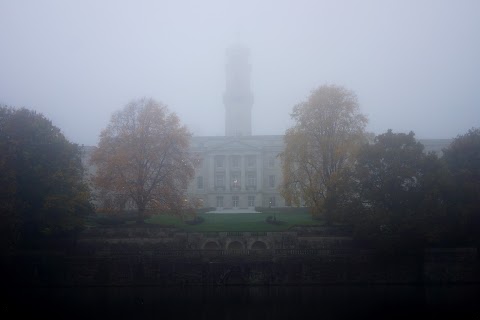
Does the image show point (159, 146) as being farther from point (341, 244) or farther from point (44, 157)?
point (341, 244)

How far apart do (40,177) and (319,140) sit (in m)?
22.4

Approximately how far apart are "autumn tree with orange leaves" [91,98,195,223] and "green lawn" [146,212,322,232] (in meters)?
3.18

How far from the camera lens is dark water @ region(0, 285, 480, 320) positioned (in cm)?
2811

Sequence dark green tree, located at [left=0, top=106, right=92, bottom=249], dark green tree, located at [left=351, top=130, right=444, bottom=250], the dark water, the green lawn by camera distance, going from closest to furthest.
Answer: the dark water → dark green tree, located at [left=351, top=130, right=444, bottom=250] → dark green tree, located at [left=0, top=106, right=92, bottom=249] → the green lawn

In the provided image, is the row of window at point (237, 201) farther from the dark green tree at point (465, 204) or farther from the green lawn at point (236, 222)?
the dark green tree at point (465, 204)

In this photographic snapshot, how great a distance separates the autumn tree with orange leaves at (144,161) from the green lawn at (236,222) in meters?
3.18

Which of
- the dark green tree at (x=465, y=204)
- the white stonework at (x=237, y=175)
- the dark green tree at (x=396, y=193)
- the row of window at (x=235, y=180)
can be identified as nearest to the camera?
the dark green tree at (x=396, y=193)

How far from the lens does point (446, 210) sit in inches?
1674

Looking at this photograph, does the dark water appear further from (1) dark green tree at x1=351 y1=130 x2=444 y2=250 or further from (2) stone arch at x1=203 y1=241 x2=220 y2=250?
(2) stone arch at x1=203 y1=241 x2=220 y2=250

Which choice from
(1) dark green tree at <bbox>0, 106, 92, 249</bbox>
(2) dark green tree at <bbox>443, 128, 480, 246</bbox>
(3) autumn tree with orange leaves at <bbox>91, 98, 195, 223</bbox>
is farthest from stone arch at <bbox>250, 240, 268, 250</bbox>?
(2) dark green tree at <bbox>443, 128, 480, 246</bbox>

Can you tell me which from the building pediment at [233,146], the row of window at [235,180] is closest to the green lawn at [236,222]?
the row of window at [235,180]

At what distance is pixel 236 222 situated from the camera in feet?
181

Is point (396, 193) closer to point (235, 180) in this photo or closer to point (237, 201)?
point (237, 201)

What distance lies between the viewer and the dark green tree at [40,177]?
142 feet
